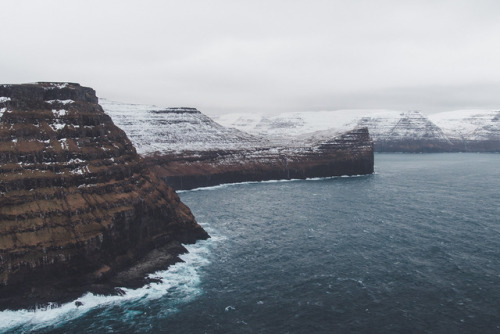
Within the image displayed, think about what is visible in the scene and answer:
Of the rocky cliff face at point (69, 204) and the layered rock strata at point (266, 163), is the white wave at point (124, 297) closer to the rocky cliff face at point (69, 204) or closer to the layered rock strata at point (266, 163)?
the rocky cliff face at point (69, 204)

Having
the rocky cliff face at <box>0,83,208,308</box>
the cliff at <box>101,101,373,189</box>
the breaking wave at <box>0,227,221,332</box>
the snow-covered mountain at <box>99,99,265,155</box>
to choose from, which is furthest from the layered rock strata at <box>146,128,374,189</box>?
the breaking wave at <box>0,227,221,332</box>

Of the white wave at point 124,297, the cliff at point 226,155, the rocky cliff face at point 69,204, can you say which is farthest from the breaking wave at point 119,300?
the cliff at point 226,155

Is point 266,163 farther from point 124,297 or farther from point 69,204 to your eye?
point 124,297

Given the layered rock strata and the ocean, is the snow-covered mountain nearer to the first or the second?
the layered rock strata

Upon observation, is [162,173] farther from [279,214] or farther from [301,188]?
[279,214]

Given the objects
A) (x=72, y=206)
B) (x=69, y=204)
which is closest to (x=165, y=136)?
(x=69, y=204)

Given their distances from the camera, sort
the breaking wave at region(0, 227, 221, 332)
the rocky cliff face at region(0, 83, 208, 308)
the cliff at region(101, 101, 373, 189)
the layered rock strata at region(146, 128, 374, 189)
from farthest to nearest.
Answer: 1. the cliff at region(101, 101, 373, 189)
2. the layered rock strata at region(146, 128, 374, 189)
3. the rocky cliff face at region(0, 83, 208, 308)
4. the breaking wave at region(0, 227, 221, 332)
